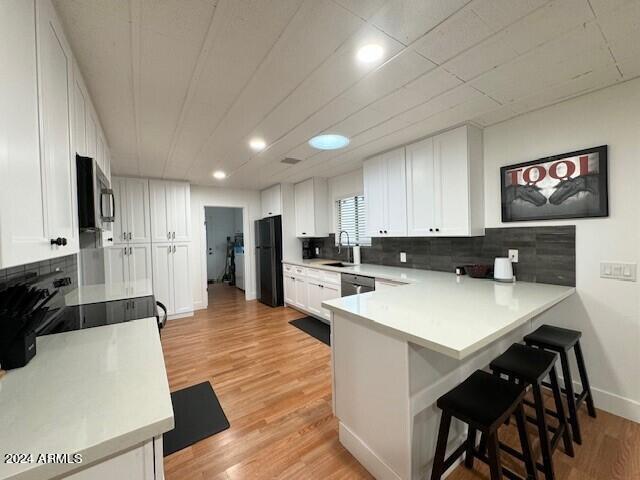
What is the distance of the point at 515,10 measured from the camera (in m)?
1.20

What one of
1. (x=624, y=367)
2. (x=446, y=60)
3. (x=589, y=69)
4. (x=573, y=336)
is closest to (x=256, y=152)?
(x=446, y=60)

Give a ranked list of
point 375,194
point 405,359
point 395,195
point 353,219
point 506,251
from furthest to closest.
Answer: point 353,219 → point 375,194 → point 395,195 → point 506,251 → point 405,359

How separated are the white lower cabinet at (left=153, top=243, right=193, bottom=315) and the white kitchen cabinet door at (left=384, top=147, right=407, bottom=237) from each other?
11.4 feet

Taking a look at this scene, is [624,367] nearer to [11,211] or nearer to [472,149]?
[472,149]

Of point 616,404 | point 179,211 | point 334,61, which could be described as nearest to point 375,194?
point 334,61

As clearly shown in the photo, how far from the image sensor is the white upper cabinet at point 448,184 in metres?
2.45

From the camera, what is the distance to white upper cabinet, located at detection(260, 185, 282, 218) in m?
5.09

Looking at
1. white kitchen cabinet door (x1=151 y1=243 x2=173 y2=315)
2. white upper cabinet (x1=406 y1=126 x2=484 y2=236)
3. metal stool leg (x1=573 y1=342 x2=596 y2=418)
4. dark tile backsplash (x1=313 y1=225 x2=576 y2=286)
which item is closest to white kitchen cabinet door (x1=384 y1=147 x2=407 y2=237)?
white upper cabinet (x1=406 y1=126 x2=484 y2=236)

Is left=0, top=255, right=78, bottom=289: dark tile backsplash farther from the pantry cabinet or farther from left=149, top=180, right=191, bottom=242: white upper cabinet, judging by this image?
left=149, top=180, right=191, bottom=242: white upper cabinet

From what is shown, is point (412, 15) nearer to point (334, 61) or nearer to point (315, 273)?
point (334, 61)


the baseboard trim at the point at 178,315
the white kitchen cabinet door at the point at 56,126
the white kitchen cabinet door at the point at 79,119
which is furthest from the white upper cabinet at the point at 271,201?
the white kitchen cabinet door at the point at 56,126

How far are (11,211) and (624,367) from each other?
334 cm

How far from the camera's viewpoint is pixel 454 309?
1.56m

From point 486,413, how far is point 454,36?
5.87 feet
